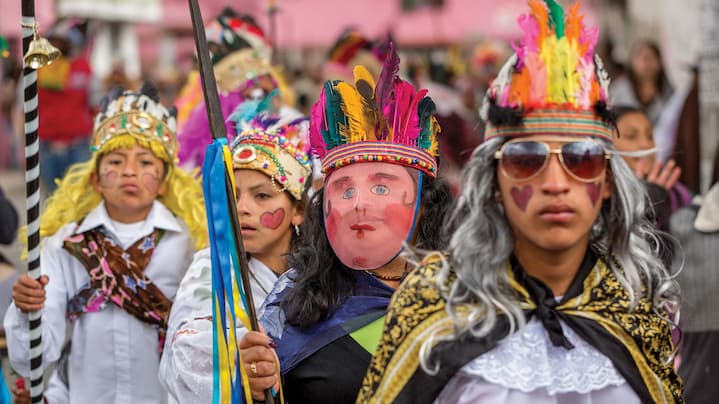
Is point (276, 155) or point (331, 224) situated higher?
point (276, 155)

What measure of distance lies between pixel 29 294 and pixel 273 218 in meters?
0.99

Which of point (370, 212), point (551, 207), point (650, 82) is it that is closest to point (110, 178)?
point (370, 212)

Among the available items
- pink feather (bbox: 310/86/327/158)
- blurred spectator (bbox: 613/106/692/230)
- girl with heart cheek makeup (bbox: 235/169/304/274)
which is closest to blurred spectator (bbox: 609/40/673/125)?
blurred spectator (bbox: 613/106/692/230)

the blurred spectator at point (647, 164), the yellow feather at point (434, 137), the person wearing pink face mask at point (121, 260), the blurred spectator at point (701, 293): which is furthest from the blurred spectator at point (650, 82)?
the yellow feather at point (434, 137)

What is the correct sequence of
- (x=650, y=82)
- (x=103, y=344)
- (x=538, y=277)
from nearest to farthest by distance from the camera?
(x=538, y=277) → (x=103, y=344) → (x=650, y=82)

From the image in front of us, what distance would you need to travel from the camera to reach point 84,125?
1238cm

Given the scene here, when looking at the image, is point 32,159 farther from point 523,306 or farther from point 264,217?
point 523,306

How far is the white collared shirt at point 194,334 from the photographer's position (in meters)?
4.16

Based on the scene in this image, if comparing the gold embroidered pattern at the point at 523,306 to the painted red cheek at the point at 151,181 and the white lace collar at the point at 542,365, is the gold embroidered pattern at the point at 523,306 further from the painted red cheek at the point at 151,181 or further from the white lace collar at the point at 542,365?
the painted red cheek at the point at 151,181

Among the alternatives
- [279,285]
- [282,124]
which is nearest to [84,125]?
[282,124]

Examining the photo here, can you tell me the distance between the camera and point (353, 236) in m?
3.69

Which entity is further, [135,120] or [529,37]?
[135,120]

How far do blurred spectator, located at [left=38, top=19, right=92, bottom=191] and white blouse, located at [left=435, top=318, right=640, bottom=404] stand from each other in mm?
9362

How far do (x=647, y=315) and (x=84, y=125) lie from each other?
10016 mm
